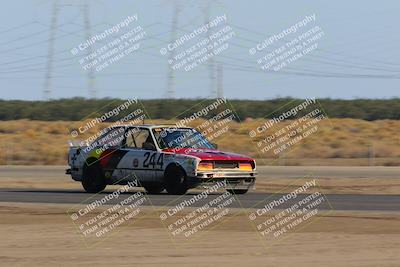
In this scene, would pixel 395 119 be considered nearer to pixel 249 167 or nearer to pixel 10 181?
pixel 10 181

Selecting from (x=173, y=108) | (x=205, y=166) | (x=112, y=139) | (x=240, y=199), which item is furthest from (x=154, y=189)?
(x=173, y=108)

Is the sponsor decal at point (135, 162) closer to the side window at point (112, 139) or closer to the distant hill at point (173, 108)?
the side window at point (112, 139)

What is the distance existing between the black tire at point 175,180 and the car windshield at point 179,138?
0.61 meters

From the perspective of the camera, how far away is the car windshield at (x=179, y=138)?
2442 centimetres

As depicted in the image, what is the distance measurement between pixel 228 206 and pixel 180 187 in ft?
10.1

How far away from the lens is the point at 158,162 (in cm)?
2412

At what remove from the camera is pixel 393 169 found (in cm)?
3997

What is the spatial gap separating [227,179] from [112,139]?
9.96ft

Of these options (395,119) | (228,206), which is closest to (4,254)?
(228,206)

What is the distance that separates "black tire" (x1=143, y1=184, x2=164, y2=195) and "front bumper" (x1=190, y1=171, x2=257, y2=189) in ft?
4.53

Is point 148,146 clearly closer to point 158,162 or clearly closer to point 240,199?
point 158,162

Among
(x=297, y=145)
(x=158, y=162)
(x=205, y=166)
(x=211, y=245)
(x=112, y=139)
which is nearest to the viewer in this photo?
(x=211, y=245)

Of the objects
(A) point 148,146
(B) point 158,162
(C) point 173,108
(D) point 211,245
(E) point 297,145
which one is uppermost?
(D) point 211,245

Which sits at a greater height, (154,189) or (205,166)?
(205,166)
